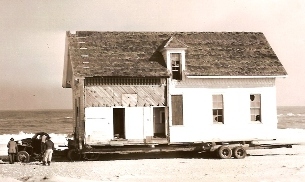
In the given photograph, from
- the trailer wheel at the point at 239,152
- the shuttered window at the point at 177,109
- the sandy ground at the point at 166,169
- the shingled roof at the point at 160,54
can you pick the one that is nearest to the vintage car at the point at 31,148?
the sandy ground at the point at 166,169

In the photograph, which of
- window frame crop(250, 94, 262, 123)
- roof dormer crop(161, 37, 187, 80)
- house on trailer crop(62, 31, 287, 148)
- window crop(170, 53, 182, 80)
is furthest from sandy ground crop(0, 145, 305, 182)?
roof dormer crop(161, 37, 187, 80)

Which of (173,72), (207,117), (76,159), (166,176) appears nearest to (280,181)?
(166,176)

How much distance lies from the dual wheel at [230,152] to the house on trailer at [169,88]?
646 mm

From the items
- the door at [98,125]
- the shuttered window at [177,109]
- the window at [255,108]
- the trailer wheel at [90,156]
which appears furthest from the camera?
the window at [255,108]

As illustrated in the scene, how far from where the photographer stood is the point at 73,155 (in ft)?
79.2

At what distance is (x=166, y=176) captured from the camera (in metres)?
18.6

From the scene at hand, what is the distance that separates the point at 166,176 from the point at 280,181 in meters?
4.35

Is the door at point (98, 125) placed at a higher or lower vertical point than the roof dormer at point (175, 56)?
lower

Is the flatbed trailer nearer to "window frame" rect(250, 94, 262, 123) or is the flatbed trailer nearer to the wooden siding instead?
"window frame" rect(250, 94, 262, 123)

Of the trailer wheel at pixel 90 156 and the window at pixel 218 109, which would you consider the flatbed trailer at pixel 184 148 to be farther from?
the window at pixel 218 109

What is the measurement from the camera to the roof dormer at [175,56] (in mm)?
24641

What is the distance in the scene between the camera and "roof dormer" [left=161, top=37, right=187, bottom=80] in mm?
24641

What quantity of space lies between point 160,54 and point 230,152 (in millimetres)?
6382

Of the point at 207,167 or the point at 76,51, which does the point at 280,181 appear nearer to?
the point at 207,167
